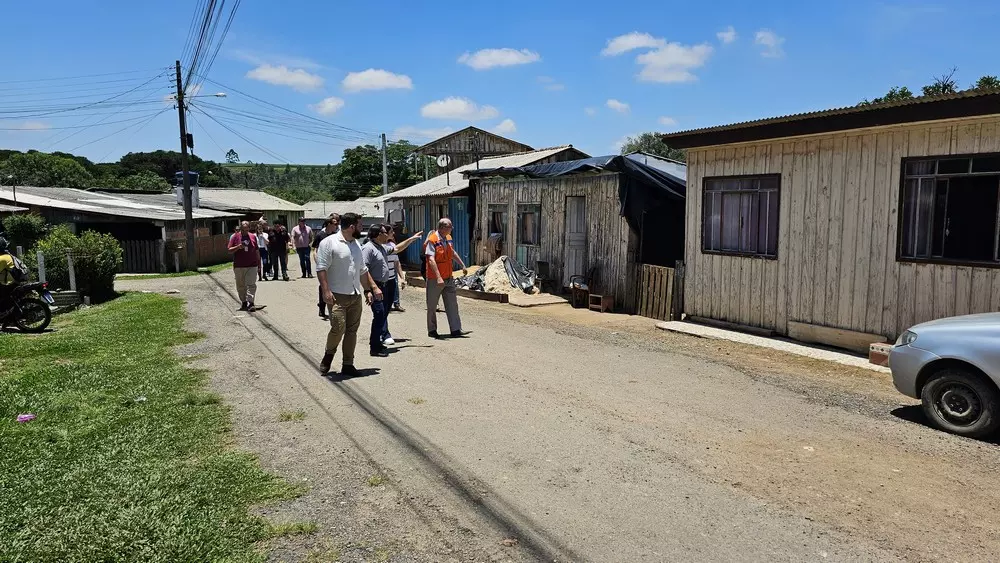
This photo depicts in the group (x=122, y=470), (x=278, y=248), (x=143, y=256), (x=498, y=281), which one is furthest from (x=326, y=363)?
(x=143, y=256)

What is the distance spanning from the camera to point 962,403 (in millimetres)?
5918

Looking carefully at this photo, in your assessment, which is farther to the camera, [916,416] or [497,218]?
[497,218]

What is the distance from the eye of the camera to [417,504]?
437 cm

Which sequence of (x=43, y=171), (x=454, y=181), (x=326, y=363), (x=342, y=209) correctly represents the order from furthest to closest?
(x=342, y=209), (x=43, y=171), (x=454, y=181), (x=326, y=363)

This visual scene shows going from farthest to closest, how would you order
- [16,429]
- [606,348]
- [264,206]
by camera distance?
[264,206] → [606,348] → [16,429]

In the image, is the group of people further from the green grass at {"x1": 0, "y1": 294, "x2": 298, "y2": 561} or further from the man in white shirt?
the green grass at {"x1": 0, "y1": 294, "x2": 298, "y2": 561}

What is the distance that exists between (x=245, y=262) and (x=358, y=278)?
6892 mm

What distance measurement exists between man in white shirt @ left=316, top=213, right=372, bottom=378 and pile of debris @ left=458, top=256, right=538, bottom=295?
8.56 m

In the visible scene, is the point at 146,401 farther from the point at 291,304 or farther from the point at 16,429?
the point at 291,304

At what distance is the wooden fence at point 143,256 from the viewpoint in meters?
26.7

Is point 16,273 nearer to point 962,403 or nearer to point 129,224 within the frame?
point 962,403

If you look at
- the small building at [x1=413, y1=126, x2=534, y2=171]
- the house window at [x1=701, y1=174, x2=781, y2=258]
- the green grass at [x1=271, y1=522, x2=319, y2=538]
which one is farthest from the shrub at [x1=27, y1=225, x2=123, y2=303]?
the small building at [x1=413, y1=126, x2=534, y2=171]

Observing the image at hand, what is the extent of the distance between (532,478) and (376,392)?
283 cm

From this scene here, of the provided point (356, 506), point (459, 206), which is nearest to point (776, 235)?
point (356, 506)
